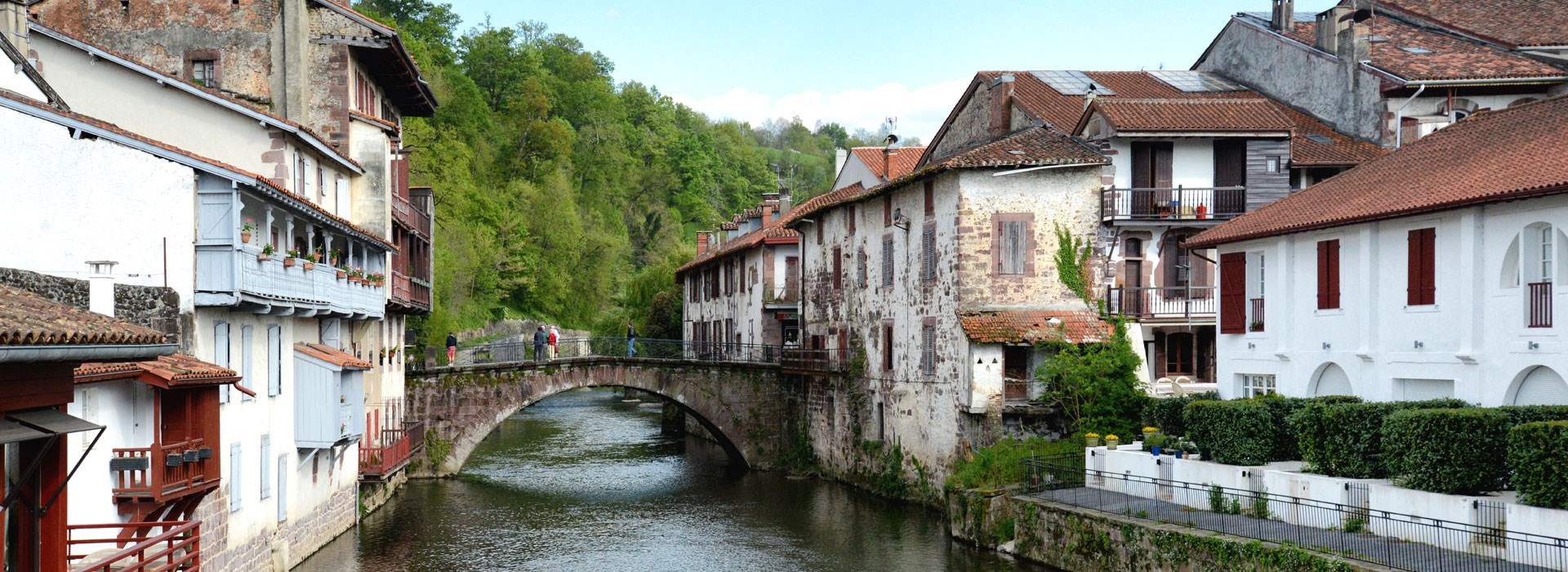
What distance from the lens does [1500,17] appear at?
133ft

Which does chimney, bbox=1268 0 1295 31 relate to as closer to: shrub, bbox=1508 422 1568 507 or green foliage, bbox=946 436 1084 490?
green foliage, bbox=946 436 1084 490

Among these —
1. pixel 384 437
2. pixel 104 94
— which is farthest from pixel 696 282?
pixel 104 94

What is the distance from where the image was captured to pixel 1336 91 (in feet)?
126

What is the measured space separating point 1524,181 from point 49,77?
82.7 ft

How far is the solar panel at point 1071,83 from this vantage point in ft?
140

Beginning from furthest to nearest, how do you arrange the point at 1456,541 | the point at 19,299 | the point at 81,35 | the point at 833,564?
the point at 81,35 < the point at 833,564 < the point at 1456,541 < the point at 19,299

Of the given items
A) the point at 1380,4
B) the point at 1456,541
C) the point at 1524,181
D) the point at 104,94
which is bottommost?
the point at 1456,541

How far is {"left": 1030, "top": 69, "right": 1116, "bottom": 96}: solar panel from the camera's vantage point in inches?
1677

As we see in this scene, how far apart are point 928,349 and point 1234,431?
12523 millimetres

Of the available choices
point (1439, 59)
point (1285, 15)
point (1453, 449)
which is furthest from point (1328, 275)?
point (1285, 15)

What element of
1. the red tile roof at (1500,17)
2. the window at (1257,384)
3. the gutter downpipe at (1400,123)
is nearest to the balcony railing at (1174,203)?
the gutter downpipe at (1400,123)

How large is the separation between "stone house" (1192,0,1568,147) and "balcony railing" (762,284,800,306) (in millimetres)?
17387

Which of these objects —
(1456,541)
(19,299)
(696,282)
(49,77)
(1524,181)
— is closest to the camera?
(19,299)

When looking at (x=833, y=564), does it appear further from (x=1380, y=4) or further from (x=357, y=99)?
(x=1380, y=4)
